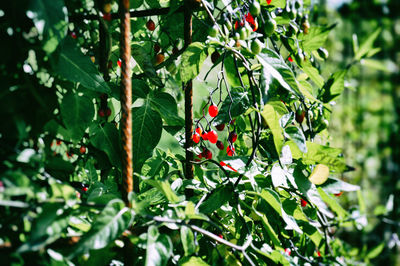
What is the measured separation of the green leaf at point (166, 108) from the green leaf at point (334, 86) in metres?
0.37

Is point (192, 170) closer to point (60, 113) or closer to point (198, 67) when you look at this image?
point (198, 67)

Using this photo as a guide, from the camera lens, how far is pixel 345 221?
2.35 feet

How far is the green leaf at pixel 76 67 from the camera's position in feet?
2.21

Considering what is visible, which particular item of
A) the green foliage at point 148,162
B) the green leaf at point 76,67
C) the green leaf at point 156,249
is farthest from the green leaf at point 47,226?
the green leaf at point 76,67

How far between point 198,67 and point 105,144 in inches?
11.9

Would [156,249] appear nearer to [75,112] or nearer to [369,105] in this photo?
[75,112]

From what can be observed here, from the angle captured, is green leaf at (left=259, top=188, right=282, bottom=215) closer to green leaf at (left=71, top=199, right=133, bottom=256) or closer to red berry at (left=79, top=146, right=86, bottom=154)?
green leaf at (left=71, top=199, right=133, bottom=256)

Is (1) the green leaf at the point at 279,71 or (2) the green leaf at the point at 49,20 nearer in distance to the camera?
(2) the green leaf at the point at 49,20

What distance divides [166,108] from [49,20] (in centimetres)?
40

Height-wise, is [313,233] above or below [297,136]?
below

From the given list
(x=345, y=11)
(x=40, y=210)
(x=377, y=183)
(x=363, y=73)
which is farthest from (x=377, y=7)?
(x=40, y=210)

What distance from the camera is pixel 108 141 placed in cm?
85

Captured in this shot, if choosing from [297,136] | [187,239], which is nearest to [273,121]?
[297,136]

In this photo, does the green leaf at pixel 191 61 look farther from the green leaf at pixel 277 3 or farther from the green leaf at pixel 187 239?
the green leaf at pixel 187 239
